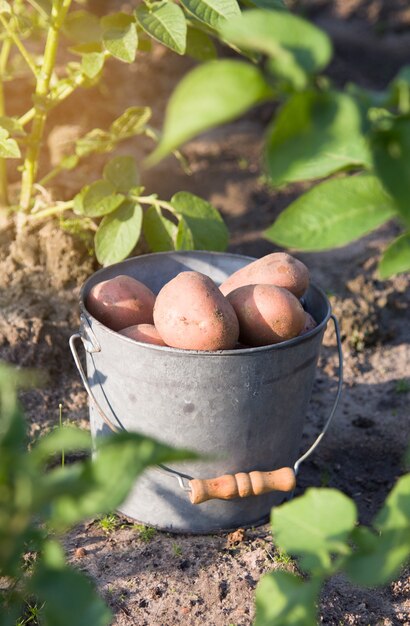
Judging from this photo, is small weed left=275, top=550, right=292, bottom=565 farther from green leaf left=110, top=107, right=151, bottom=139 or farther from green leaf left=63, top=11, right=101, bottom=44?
green leaf left=63, top=11, right=101, bottom=44

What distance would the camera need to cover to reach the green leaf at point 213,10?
2.15 metres

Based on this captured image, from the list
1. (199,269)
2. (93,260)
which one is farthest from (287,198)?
(199,269)

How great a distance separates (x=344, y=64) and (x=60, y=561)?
6.61m

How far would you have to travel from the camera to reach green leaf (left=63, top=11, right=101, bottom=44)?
2.69m

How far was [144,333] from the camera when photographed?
2.03m

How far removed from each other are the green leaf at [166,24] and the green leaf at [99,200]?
1.99 ft

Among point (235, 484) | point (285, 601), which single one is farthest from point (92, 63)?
point (285, 601)

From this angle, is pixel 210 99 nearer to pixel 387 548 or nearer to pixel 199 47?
pixel 387 548

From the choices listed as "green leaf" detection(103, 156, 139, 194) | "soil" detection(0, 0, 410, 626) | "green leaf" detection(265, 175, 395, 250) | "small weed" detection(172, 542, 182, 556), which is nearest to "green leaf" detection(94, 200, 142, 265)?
"green leaf" detection(103, 156, 139, 194)

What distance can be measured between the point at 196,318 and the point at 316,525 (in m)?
0.98

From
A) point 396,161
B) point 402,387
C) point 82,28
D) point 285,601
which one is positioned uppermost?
point 396,161

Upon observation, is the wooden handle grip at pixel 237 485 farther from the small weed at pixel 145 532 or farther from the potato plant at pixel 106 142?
the potato plant at pixel 106 142

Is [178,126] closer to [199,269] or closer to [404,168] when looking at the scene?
[404,168]

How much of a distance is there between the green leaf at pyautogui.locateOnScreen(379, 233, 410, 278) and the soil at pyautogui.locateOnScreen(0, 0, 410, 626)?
125 centimetres
